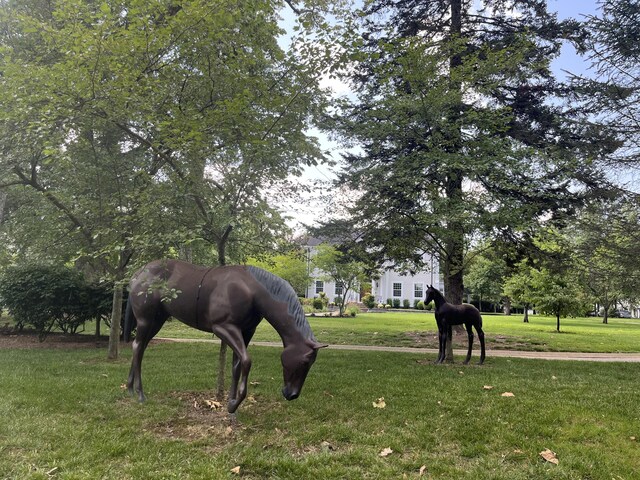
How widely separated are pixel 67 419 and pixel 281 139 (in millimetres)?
5049

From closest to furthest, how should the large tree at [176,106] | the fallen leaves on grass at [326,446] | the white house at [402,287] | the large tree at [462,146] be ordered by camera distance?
the fallen leaves on grass at [326,446], the large tree at [176,106], the large tree at [462,146], the white house at [402,287]

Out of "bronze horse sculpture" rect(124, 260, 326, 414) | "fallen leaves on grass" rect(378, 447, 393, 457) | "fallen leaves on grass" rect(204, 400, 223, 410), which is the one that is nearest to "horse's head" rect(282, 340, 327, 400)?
"bronze horse sculpture" rect(124, 260, 326, 414)

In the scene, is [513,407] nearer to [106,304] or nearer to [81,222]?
[81,222]

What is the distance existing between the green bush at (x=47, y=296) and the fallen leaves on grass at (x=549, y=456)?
38.0 feet

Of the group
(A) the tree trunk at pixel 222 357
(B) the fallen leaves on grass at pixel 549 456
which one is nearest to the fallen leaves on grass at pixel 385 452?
(B) the fallen leaves on grass at pixel 549 456

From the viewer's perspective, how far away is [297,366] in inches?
180

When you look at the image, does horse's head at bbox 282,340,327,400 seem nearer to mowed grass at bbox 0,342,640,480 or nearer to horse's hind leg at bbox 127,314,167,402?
mowed grass at bbox 0,342,640,480

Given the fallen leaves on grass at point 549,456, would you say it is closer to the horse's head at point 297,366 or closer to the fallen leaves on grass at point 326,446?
the fallen leaves on grass at point 326,446

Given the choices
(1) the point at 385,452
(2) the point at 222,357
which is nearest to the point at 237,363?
(2) the point at 222,357

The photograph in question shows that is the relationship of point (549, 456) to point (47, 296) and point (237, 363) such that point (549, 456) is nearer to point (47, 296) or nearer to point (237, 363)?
point (237, 363)

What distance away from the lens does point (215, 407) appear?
568cm

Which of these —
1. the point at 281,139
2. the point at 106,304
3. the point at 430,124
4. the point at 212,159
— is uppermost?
the point at 430,124

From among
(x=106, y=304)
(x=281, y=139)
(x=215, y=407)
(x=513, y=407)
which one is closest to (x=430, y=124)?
(x=281, y=139)

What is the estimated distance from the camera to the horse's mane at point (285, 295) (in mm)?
4762
